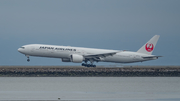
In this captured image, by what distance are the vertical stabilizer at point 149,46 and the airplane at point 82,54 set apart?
8.63 ft

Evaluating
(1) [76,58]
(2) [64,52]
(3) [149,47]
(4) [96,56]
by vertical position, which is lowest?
(1) [76,58]

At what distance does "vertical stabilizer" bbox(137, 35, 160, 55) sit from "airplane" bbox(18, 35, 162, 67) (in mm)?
2632

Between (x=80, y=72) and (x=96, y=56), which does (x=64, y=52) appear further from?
(x=80, y=72)

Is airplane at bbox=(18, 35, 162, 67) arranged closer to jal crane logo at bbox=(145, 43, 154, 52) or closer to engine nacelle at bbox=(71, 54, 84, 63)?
engine nacelle at bbox=(71, 54, 84, 63)

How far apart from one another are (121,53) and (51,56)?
15.0m

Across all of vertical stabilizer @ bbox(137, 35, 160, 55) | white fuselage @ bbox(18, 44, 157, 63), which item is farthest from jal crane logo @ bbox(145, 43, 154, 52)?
white fuselage @ bbox(18, 44, 157, 63)

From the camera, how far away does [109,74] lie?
65188 millimetres

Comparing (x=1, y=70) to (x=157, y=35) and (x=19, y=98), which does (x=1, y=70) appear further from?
(x=157, y=35)

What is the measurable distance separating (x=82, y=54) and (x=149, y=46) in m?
17.9

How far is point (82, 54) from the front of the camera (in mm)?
70625

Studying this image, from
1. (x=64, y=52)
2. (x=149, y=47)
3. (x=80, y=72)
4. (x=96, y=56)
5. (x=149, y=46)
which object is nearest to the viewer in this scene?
(x=80, y=72)

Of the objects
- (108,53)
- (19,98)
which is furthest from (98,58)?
(19,98)

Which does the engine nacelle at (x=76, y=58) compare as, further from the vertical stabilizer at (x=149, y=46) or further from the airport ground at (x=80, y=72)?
the vertical stabilizer at (x=149, y=46)

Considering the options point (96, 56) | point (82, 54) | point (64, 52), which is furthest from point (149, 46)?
point (64, 52)
